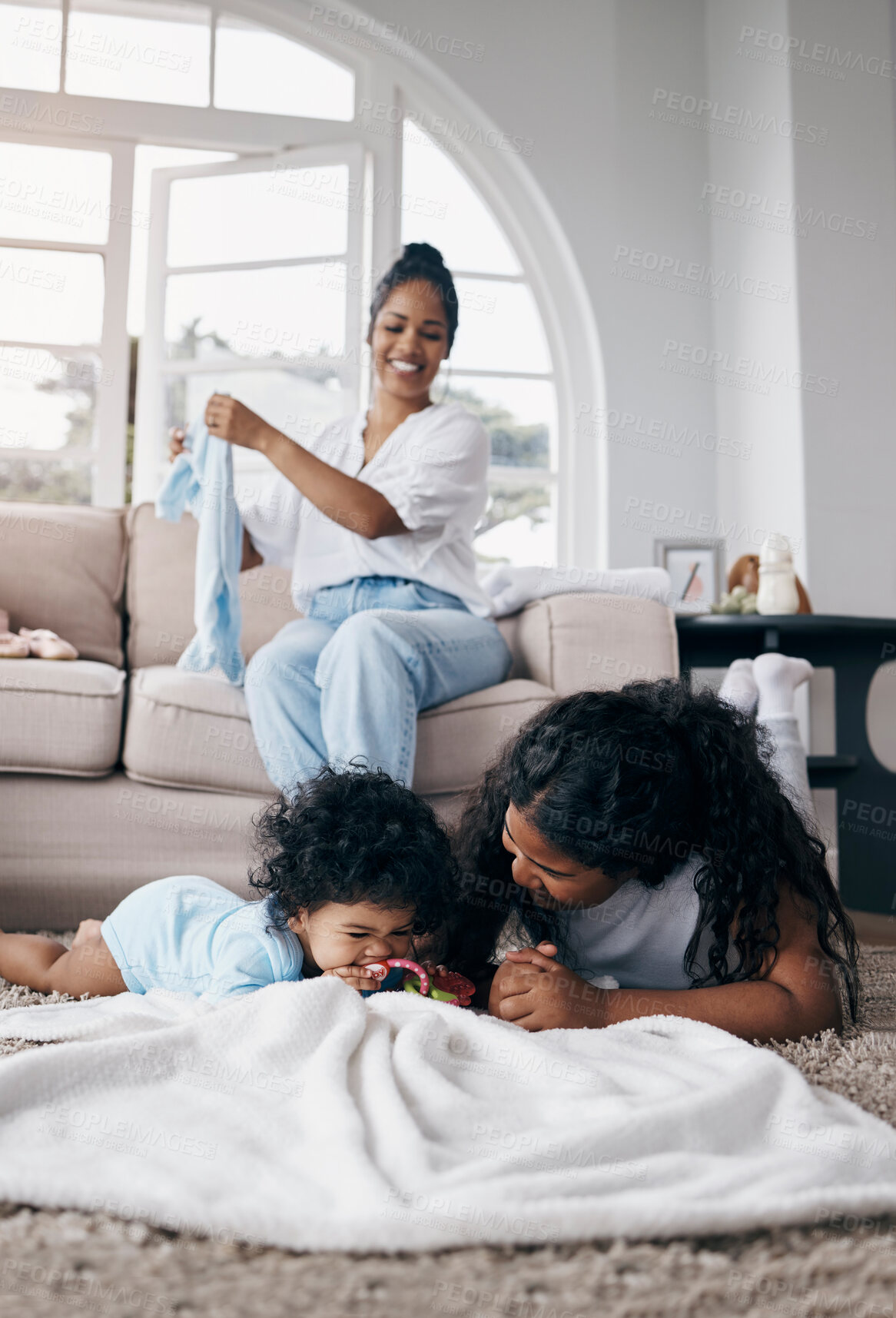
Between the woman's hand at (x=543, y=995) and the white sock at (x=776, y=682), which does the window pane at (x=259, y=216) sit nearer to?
the white sock at (x=776, y=682)

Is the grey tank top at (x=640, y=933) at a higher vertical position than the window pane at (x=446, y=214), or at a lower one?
lower

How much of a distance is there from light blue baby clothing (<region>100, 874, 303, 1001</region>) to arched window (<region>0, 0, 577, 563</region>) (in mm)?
2025

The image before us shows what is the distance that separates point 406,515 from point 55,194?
2.08m

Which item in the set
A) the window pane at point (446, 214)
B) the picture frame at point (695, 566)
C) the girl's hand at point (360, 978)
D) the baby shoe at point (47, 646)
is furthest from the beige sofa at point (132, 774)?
the window pane at point (446, 214)

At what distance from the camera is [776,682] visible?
1.78m

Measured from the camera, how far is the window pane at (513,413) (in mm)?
3271

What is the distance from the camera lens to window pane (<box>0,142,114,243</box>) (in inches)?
120

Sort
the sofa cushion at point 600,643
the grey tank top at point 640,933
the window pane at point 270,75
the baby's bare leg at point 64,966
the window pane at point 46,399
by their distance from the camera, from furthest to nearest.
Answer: the window pane at point 270,75
the window pane at point 46,399
the sofa cushion at point 600,643
the baby's bare leg at point 64,966
the grey tank top at point 640,933

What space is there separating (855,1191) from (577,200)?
3136mm

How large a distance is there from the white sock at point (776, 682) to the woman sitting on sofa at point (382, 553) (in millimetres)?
442

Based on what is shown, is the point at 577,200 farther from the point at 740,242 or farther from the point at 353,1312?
the point at 353,1312

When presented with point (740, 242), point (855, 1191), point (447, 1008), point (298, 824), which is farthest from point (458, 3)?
point (855, 1191)

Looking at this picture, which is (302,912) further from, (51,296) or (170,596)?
(51,296)

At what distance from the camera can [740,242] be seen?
3104mm
